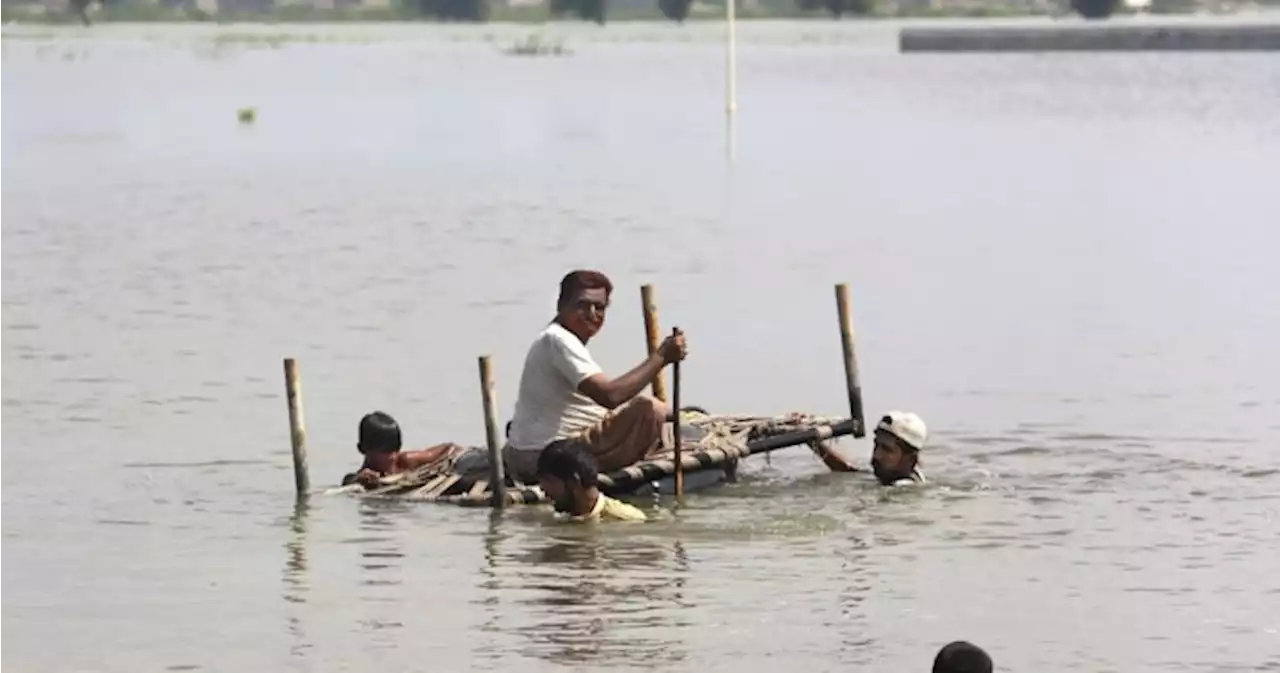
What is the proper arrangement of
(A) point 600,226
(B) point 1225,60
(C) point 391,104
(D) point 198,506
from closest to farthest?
1. (D) point 198,506
2. (A) point 600,226
3. (C) point 391,104
4. (B) point 1225,60

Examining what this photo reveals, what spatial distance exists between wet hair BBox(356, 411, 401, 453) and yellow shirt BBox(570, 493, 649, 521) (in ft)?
5.13

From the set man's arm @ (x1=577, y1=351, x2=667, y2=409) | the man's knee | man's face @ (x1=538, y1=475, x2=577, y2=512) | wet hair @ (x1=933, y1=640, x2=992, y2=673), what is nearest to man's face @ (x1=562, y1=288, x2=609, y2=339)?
man's arm @ (x1=577, y1=351, x2=667, y2=409)

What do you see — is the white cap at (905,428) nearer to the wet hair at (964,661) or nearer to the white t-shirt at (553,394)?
the white t-shirt at (553,394)

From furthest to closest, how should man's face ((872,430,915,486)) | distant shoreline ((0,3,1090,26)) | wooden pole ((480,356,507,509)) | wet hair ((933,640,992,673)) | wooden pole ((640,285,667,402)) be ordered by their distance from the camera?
1. distant shoreline ((0,3,1090,26))
2. wooden pole ((640,285,667,402))
3. man's face ((872,430,915,486))
4. wooden pole ((480,356,507,509))
5. wet hair ((933,640,992,673))

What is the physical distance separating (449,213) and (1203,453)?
23891 millimetres

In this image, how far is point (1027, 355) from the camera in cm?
2769

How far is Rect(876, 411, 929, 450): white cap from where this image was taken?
63.7 ft

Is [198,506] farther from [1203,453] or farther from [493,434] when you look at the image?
[1203,453]

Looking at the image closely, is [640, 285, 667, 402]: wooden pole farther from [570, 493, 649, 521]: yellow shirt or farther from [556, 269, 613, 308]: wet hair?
[556, 269, 613, 308]: wet hair

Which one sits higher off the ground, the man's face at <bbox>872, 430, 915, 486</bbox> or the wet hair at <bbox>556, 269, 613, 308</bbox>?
the wet hair at <bbox>556, 269, 613, 308</bbox>

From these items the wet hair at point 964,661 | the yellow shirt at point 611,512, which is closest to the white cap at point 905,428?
the yellow shirt at point 611,512

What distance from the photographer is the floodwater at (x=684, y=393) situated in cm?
1593

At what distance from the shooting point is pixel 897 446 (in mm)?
19516

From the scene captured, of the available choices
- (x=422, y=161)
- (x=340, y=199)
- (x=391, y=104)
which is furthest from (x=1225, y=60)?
(x=340, y=199)
